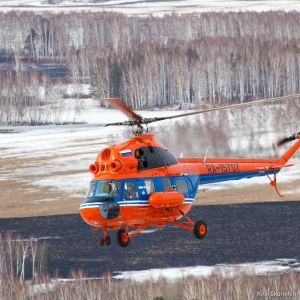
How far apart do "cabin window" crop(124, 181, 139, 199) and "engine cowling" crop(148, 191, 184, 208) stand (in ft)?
1.29

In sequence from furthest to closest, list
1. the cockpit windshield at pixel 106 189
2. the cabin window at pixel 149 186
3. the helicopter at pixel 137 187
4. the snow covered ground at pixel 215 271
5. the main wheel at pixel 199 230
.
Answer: the snow covered ground at pixel 215 271, the main wheel at pixel 199 230, the cabin window at pixel 149 186, the cockpit windshield at pixel 106 189, the helicopter at pixel 137 187

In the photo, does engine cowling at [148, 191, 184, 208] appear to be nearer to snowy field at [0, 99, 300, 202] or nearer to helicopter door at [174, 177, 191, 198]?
helicopter door at [174, 177, 191, 198]

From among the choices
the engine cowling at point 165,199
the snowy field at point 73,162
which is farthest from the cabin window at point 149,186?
the snowy field at point 73,162

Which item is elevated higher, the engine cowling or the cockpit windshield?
the cockpit windshield

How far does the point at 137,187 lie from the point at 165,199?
28.9 inches

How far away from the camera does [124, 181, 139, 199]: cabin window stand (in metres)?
32.2

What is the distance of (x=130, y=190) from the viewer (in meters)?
32.3

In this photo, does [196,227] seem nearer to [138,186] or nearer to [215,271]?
[138,186]

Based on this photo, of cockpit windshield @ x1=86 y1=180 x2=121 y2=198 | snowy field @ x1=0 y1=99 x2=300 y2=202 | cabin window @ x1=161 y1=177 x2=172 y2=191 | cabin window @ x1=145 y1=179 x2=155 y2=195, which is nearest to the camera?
Result: cockpit windshield @ x1=86 y1=180 x2=121 y2=198

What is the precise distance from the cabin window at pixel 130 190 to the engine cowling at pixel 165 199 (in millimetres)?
394

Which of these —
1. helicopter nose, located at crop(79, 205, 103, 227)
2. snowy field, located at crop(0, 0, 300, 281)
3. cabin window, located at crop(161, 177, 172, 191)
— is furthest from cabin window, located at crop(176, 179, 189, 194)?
snowy field, located at crop(0, 0, 300, 281)

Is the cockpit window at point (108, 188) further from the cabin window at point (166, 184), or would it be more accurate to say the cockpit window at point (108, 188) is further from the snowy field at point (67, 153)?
the snowy field at point (67, 153)

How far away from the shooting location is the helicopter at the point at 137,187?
104ft

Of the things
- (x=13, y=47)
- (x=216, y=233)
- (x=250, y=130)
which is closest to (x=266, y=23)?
(x=13, y=47)
